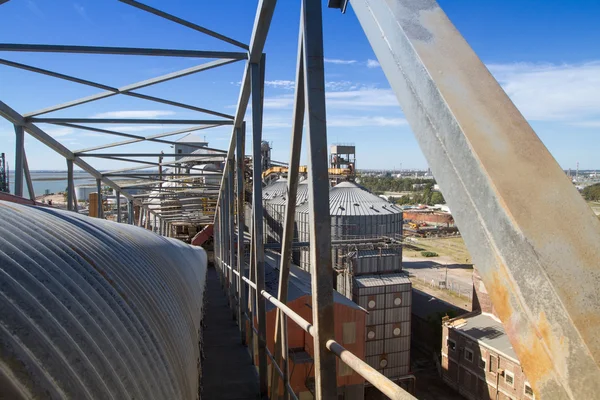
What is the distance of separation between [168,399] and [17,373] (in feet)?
5.09

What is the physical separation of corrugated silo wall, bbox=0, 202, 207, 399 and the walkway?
4.65m

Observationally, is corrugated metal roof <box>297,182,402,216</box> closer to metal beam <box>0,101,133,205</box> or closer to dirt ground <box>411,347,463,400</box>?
dirt ground <box>411,347,463,400</box>

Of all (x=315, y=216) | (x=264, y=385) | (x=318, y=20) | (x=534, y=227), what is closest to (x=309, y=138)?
(x=315, y=216)

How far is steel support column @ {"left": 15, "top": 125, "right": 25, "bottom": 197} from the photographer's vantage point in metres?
9.37

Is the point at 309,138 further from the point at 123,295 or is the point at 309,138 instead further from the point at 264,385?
the point at 264,385

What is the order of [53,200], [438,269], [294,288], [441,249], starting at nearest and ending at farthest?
[294,288] < [53,200] < [438,269] < [441,249]

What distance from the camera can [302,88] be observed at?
4520 millimetres

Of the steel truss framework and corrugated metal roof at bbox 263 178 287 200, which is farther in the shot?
corrugated metal roof at bbox 263 178 287 200

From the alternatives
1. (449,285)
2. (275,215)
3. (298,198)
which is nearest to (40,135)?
(275,215)

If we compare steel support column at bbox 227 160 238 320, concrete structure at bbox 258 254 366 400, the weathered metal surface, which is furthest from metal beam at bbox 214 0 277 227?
concrete structure at bbox 258 254 366 400

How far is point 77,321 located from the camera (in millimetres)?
2135

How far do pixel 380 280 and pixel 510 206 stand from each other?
19.9 metres

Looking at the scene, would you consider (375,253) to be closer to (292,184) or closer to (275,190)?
(275,190)

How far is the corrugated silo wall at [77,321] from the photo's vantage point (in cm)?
164
